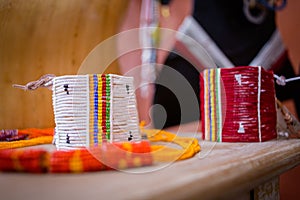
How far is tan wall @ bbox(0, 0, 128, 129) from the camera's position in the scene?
726 millimetres

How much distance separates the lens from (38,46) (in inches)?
31.2

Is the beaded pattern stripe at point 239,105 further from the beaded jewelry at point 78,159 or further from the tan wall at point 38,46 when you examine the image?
the tan wall at point 38,46

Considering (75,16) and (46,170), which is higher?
(75,16)

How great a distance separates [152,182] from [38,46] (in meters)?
0.62

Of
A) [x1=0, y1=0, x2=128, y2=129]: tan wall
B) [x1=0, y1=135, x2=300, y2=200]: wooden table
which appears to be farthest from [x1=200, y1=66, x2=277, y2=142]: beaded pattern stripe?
[x1=0, y1=0, x2=128, y2=129]: tan wall

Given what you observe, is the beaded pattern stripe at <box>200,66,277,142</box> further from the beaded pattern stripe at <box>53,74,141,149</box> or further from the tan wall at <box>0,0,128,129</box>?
the tan wall at <box>0,0,128,129</box>

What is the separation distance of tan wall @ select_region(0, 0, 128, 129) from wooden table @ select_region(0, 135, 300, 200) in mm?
460

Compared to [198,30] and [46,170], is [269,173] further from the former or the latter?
[198,30]

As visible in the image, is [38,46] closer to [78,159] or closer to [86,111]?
[86,111]

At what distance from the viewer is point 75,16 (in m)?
0.88

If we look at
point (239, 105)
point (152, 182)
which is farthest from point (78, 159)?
point (239, 105)

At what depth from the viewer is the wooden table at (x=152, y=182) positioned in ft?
0.83

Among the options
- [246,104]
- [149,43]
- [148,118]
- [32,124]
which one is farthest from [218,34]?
[32,124]

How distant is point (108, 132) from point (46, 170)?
0.17 metres
